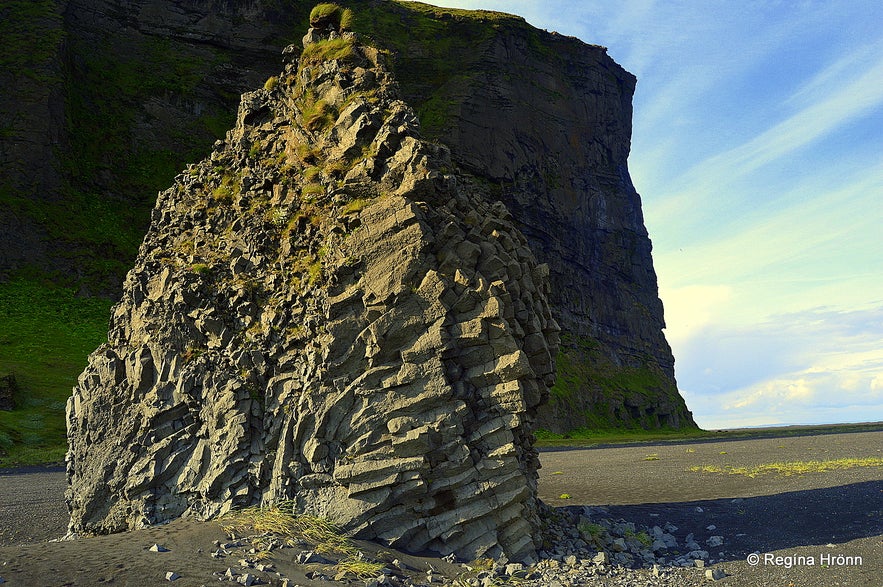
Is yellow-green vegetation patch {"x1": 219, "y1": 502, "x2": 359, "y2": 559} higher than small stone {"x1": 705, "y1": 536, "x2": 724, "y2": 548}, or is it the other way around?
yellow-green vegetation patch {"x1": 219, "y1": 502, "x2": 359, "y2": 559}

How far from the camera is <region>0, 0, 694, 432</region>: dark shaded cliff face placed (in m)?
94.6

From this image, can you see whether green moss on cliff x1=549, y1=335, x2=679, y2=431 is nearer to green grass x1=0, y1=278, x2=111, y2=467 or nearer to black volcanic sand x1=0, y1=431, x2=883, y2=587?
black volcanic sand x1=0, y1=431, x2=883, y2=587

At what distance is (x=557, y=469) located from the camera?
4788 centimetres

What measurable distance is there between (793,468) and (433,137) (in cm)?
8760

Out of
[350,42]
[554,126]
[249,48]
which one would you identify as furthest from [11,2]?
[350,42]

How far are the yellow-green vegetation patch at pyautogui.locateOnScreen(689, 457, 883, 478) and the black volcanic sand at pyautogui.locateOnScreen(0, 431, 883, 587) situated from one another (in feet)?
4.41

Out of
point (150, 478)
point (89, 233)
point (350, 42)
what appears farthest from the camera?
point (89, 233)

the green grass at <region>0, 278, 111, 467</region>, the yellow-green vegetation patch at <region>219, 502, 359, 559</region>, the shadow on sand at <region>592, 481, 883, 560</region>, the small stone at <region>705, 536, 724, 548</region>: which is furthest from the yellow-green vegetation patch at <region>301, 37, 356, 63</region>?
the green grass at <region>0, 278, 111, 467</region>

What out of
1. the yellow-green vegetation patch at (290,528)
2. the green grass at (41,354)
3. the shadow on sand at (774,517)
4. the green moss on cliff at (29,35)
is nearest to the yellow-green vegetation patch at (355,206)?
the yellow-green vegetation patch at (290,528)

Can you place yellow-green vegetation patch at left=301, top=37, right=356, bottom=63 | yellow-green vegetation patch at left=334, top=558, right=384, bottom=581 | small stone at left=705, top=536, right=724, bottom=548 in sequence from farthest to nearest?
yellow-green vegetation patch at left=301, top=37, right=356, bottom=63
small stone at left=705, top=536, right=724, bottom=548
yellow-green vegetation patch at left=334, top=558, right=384, bottom=581

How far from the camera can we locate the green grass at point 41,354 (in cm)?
4878

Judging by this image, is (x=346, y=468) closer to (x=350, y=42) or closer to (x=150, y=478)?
(x=150, y=478)

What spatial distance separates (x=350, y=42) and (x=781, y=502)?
26665 millimetres

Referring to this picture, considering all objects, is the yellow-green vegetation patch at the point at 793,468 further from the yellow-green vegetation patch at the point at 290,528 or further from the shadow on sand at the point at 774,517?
the yellow-green vegetation patch at the point at 290,528
